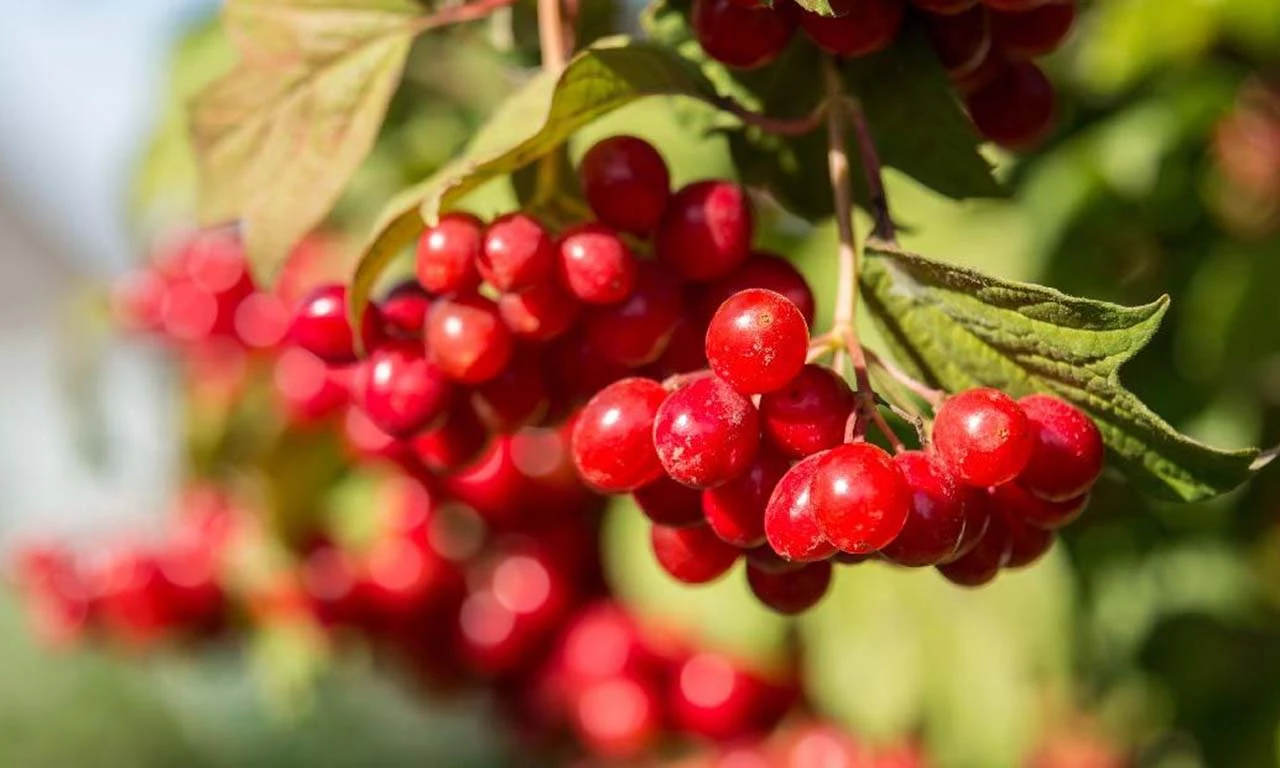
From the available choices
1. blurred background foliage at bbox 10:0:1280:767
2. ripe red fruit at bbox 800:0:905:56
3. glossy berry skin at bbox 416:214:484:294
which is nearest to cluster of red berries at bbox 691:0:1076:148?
ripe red fruit at bbox 800:0:905:56

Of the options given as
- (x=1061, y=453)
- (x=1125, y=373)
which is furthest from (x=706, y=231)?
(x=1125, y=373)

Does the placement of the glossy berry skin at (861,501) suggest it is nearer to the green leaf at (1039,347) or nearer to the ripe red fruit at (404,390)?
the green leaf at (1039,347)

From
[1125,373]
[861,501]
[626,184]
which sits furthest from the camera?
[1125,373]

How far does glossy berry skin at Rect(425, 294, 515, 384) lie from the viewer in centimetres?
50

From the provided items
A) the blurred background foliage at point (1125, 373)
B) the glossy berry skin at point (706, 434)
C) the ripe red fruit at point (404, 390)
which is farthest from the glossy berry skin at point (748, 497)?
the blurred background foliage at point (1125, 373)

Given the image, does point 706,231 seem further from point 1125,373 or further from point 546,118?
point 1125,373

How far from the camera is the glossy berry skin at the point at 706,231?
0.48 m

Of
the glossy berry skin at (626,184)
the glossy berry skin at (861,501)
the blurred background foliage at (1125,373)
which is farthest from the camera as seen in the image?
the blurred background foliage at (1125,373)

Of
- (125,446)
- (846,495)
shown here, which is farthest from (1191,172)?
(125,446)

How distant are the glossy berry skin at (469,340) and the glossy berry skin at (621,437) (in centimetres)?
6

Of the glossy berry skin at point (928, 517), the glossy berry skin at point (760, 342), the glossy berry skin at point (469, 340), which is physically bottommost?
the glossy berry skin at point (469, 340)

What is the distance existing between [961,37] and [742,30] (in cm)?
8

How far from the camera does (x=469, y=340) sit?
0.50 m

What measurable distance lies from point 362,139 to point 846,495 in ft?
0.88
